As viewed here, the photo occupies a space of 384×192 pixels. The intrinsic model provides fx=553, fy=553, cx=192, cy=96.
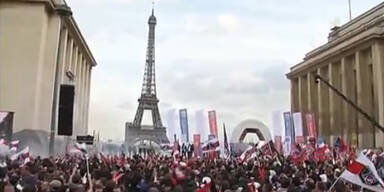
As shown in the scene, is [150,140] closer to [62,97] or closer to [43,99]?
[43,99]

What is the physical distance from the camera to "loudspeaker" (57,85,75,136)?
86.0 feet

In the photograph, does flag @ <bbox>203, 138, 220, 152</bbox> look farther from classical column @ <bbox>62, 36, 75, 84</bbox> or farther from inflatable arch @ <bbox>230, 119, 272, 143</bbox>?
inflatable arch @ <bbox>230, 119, 272, 143</bbox>

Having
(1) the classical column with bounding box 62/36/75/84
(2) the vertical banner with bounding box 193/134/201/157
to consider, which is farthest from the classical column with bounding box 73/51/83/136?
(2) the vertical banner with bounding box 193/134/201/157

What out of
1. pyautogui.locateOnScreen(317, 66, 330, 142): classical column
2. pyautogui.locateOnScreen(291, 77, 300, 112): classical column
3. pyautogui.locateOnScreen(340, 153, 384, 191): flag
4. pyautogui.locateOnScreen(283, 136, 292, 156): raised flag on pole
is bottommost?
pyautogui.locateOnScreen(340, 153, 384, 191): flag

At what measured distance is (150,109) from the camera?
317 ft

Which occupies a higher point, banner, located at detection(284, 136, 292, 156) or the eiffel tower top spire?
the eiffel tower top spire

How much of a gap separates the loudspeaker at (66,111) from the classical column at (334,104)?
148 feet

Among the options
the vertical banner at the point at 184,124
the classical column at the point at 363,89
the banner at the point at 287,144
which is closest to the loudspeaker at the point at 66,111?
the vertical banner at the point at 184,124

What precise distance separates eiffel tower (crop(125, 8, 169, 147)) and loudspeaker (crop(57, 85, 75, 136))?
64506 mm

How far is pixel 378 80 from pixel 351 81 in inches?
289

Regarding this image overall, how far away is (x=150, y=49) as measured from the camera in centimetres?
9906

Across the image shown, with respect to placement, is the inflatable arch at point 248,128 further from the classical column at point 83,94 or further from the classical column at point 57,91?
the classical column at point 57,91

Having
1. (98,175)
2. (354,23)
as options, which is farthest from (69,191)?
(354,23)

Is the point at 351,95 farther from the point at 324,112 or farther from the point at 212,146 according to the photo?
the point at 212,146
